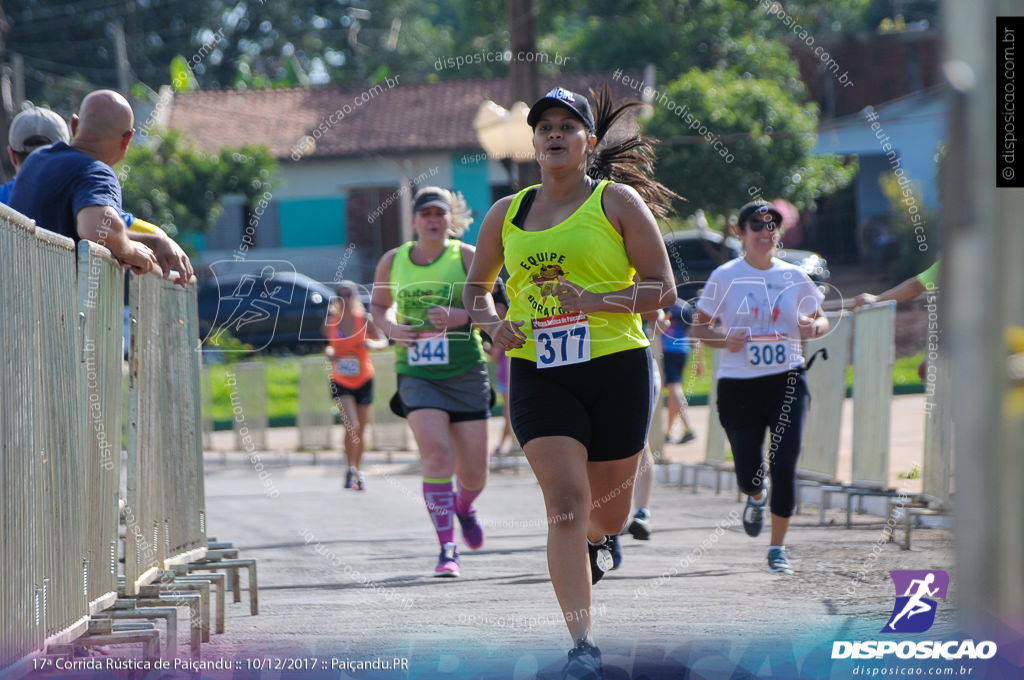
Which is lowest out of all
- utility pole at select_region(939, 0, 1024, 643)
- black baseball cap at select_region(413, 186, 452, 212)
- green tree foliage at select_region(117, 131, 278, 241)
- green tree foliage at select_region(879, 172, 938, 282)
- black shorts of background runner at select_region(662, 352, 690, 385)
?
black shorts of background runner at select_region(662, 352, 690, 385)

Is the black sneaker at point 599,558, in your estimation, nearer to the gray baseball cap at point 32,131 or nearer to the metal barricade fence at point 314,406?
the gray baseball cap at point 32,131

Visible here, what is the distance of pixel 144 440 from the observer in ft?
16.8

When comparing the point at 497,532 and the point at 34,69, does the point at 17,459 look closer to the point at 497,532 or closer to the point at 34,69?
the point at 497,532

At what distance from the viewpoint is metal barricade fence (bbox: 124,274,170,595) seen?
5.02m

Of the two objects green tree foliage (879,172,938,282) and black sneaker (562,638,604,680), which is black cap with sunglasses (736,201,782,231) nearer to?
black sneaker (562,638,604,680)

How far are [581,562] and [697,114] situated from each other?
2527 cm

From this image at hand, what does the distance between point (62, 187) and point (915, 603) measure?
338cm

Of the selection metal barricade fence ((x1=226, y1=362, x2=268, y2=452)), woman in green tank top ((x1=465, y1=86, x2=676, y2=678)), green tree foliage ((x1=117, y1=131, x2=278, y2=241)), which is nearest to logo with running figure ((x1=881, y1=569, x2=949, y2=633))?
woman in green tank top ((x1=465, y1=86, x2=676, y2=678))

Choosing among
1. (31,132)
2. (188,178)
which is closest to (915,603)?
(31,132)

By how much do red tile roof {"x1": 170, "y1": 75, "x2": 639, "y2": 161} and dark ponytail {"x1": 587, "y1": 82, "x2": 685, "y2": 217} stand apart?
1079 inches

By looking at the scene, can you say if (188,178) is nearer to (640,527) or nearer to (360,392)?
(360,392)

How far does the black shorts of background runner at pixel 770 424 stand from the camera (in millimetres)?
7215

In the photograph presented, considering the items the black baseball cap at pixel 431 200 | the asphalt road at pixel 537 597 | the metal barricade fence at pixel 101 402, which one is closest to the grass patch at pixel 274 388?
the asphalt road at pixel 537 597

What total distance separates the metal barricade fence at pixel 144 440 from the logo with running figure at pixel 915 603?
2.58m
